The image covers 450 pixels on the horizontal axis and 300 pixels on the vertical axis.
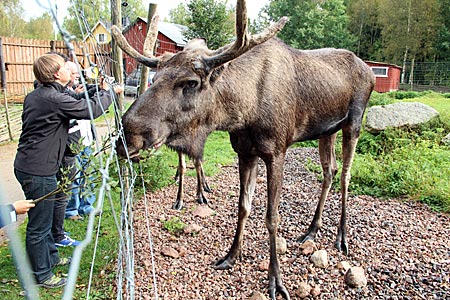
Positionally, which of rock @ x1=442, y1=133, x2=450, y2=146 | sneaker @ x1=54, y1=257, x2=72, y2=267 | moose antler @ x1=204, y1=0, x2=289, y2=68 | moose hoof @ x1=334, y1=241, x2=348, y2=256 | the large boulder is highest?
moose antler @ x1=204, y1=0, x2=289, y2=68

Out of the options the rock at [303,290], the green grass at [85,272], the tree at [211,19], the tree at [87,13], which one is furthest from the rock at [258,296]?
the tree at [211,19]

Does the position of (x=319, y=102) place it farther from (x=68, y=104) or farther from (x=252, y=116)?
(x=68, y=104)

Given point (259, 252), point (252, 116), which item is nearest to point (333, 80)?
point (252, 116)

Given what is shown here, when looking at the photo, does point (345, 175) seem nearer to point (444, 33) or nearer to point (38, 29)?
point (444, 33)

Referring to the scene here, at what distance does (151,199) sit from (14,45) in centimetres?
1373

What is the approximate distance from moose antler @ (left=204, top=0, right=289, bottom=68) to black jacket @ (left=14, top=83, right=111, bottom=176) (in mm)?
1053

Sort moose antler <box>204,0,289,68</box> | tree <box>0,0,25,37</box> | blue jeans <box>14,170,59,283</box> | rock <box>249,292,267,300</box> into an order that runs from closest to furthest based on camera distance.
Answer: moose antler <box>204,0,289,68</box>, rock <box>249,292,267,300</box>, blue jeans <box>14,170,59,283</box>, tree <box>0,0,25,37</box>

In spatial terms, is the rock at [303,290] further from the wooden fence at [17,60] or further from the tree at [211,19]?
the tree at [211,19]

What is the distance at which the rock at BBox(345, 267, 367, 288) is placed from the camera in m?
3.61

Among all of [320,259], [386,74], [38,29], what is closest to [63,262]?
[320,259]

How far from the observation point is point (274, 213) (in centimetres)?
371

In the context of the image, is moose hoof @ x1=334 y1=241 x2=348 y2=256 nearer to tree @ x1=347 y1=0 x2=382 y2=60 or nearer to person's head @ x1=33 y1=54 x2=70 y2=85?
person's head @ x1=33 y1=54 x2=70 y2=85

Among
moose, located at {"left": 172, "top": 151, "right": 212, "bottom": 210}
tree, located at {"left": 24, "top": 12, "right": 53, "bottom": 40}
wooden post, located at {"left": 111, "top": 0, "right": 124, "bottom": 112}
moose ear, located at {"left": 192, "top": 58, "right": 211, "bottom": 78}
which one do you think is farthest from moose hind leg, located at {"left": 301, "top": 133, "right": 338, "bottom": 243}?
tree, located at {"left": 24, "top": 12, "right": 53, "bottom": 40}

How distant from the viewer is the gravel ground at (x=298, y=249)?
142 inches
